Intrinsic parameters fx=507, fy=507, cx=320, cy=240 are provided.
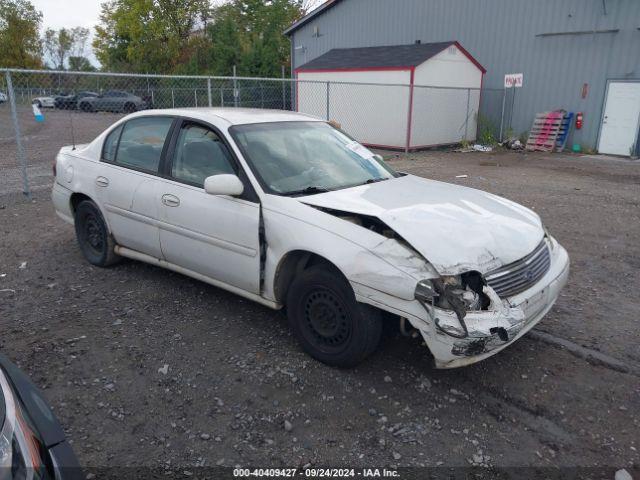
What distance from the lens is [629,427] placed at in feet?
9.59

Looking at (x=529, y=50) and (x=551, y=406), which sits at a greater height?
(x=529, y=50)

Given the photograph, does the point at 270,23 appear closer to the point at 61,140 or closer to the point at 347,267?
the point at 61,140

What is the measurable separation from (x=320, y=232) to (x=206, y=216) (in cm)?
108

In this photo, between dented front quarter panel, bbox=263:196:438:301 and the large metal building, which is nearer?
dented front quarter panel, bbox=263:196:438:301

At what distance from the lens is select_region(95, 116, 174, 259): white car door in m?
4.39

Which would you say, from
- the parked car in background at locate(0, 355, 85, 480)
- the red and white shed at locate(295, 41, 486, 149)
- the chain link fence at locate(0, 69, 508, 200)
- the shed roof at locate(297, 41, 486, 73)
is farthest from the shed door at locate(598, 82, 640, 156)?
the parked car in background at locate(0, 355, 85, 480)

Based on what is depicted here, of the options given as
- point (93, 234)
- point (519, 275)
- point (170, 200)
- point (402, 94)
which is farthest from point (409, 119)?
point (519, 275)

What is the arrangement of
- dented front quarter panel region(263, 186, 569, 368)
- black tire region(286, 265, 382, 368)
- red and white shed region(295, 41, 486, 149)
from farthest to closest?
red and white shed region(295, 41, 486, 149), black tire region(286, 265, 382, 368), dented front quarter panel region(263, 186, 569, 368)

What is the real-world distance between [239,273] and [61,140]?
17039 millimetres

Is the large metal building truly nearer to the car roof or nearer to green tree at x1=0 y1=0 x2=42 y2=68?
the car roof

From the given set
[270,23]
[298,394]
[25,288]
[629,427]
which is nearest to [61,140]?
[25,288]

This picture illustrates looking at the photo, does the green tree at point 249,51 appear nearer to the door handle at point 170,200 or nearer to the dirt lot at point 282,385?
the dirt lot at point 282,385

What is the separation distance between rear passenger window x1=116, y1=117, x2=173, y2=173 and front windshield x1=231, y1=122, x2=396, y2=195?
0.86m

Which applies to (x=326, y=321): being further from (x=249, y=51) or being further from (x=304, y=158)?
(x=249, y=51)
